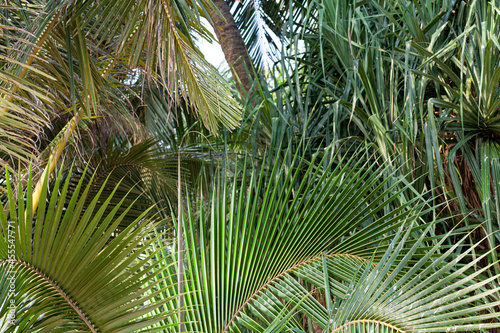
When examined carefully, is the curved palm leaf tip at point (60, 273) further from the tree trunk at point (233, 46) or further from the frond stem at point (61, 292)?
the tree trunk at point (233, 46)

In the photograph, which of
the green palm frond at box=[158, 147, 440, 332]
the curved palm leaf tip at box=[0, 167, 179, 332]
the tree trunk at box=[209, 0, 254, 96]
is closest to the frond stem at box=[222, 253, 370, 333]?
the green palm frond at box=[158, 147, 440, 332]

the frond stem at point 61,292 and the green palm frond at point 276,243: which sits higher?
the frond stem at point 61,292

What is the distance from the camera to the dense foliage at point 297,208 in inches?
29.7

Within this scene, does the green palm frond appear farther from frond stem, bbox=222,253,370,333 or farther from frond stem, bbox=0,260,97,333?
frond stem, bbox=0,260,97,333

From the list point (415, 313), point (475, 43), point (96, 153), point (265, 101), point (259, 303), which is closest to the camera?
point (415, 313)

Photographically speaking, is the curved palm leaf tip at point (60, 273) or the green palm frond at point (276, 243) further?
the green palm frond at point (276, 243)

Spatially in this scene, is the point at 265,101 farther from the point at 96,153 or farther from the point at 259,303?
the point at 96,153

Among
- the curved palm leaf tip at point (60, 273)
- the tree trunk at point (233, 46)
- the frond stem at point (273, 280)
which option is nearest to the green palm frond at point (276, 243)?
the frond stem at point (273, 280)

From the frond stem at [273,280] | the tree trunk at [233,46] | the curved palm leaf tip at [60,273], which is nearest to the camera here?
the curved palm leaf tip at [60,273]

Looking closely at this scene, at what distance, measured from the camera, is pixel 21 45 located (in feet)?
4.61

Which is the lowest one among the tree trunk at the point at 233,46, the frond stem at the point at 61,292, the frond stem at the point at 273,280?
the frond stem at the point at 273,280

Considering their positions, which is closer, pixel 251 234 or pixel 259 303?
pixel 259 303

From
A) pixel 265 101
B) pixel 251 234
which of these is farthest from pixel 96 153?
pixel 251 234

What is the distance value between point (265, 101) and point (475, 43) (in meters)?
0.72
